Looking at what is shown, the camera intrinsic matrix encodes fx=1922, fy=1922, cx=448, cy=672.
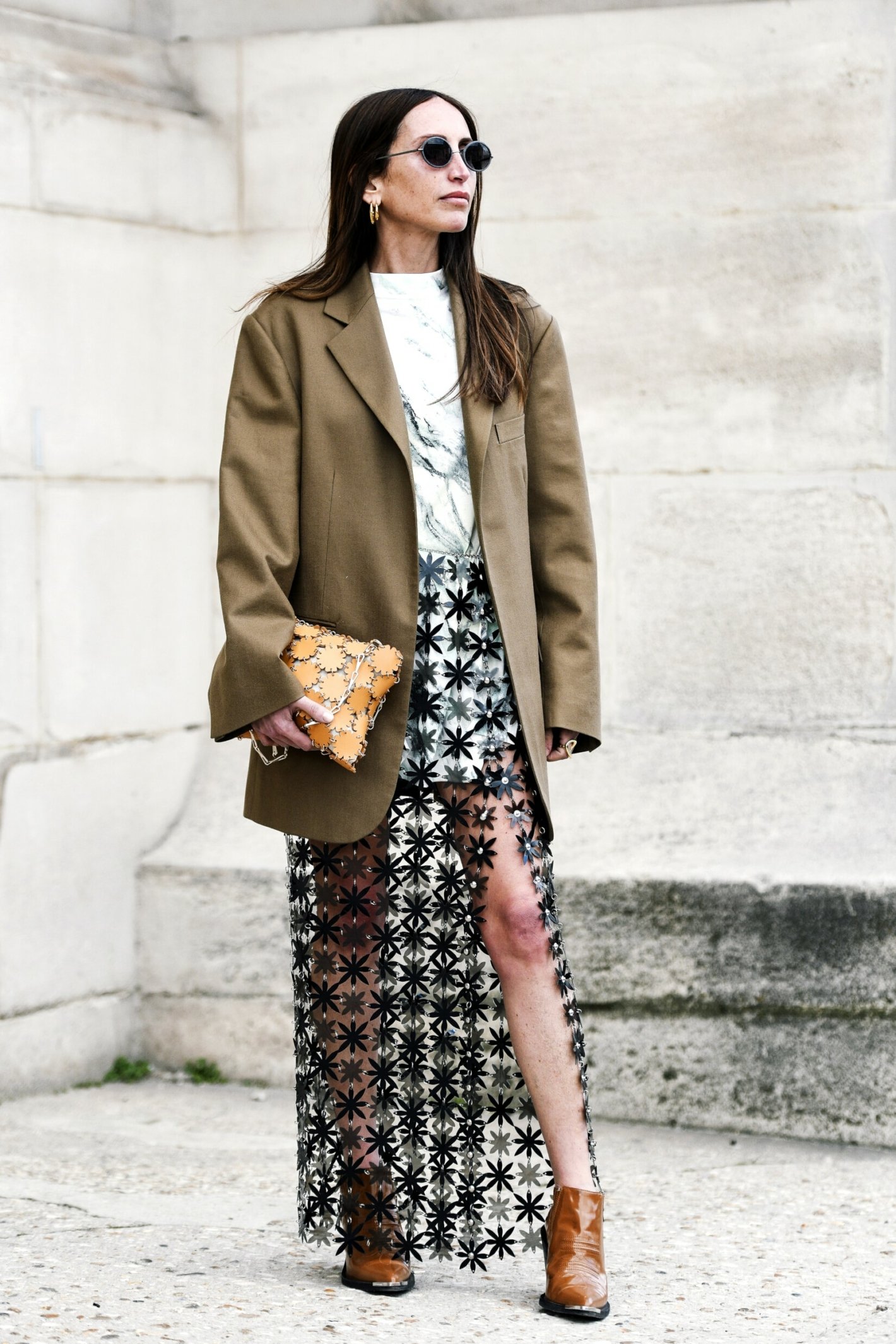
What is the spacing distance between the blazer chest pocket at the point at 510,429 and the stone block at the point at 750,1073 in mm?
1722

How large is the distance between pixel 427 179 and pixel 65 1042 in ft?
8.50

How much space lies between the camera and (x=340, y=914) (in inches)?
136

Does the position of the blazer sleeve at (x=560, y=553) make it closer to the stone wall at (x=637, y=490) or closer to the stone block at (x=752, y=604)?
the stone wall at (x=637, y=490)

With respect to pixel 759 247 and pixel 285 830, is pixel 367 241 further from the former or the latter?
pixel 759 247

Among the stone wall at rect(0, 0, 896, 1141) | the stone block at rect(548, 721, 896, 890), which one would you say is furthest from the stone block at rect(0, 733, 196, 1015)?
the stone block at rect(548, 721, 896, 890)

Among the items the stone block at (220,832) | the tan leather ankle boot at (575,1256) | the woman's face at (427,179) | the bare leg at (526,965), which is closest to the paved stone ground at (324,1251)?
the tan leather ankle boot at (575,1256)

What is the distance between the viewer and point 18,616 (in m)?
4.77

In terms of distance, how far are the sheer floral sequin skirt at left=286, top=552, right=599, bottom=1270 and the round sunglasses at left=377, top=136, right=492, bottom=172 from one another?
683mm

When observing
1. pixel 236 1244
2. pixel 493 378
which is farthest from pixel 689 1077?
pixel 493 378

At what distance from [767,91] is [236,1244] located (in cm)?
300

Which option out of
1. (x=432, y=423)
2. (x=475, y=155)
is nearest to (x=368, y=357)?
(x=432, y=423)

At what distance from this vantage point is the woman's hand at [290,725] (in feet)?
10.6

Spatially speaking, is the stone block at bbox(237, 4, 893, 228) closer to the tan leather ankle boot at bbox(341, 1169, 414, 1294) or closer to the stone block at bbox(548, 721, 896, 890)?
the stone block at bbox(548, 721, 896, 890)

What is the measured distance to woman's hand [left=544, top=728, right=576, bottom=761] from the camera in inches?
138
